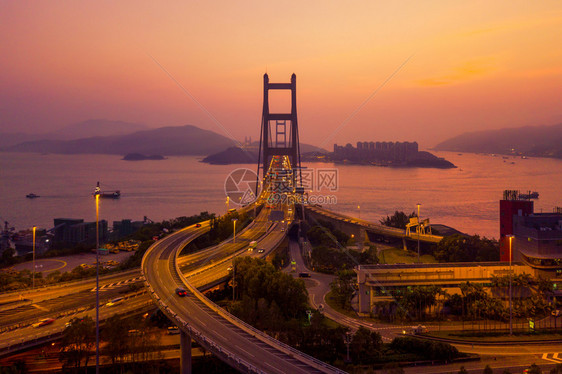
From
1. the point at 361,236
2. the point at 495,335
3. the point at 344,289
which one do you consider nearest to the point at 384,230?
the point at 361,236

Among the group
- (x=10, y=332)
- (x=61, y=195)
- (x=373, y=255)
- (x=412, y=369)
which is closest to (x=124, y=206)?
(x=61, y=195)

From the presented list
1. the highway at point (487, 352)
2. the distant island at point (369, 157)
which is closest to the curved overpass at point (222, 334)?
the highway at point (487, 352)

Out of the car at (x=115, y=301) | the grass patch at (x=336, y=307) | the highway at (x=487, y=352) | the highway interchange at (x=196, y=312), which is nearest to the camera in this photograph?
the highway interchange at (x=196, y=312)

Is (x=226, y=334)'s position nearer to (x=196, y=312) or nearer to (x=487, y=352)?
(x=196, y=312)

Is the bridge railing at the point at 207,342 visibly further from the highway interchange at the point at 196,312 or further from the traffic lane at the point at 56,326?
the traffic lane at the point at 56,326

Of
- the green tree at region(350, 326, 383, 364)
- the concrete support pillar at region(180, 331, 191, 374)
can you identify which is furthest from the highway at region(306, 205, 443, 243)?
the concrete support pillar at region(180, 331, 191, 374)

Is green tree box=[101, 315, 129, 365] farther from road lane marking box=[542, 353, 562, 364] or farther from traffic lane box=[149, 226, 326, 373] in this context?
road lane marking box=[542, 353, 562, 364]

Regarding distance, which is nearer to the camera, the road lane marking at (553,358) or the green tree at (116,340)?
the green tree at (116,340)
